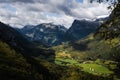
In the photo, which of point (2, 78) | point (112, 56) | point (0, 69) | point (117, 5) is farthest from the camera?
point (0, 69)

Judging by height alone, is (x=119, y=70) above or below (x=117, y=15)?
below

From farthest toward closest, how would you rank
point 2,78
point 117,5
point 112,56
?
point 2,78 < point 112,56 < point 117,5

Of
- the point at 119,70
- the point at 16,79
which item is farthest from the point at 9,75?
the point at 119,70

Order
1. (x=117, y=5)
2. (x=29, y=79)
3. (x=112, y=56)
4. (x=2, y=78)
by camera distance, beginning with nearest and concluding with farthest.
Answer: (x=117, y=5) → (x=112, y=56) → (x=2, y=78) → (x=29, y=79)


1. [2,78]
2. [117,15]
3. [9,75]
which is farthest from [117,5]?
[9,75]

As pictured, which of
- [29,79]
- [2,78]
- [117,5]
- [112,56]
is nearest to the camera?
[117,5]

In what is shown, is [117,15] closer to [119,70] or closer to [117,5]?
[117,5]

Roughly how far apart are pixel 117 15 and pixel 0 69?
151 meters

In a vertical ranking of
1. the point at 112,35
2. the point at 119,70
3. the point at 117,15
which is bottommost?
the point at 119,70

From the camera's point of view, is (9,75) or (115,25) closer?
(115,25)

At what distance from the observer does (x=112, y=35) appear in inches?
1170

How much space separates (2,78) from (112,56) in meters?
128

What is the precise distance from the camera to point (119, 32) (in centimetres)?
2920

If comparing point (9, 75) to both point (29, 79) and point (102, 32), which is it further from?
point (102, 32)
